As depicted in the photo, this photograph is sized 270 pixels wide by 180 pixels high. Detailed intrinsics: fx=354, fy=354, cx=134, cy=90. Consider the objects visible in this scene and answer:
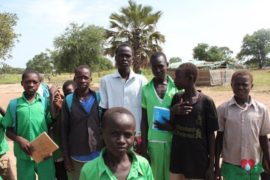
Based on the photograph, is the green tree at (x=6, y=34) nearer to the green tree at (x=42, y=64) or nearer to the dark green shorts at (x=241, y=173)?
the dark green shorts at (x=241, y=173)

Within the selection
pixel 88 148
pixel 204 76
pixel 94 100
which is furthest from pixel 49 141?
pixel 204 76

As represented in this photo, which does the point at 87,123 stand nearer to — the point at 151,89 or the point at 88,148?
the point at 88,148

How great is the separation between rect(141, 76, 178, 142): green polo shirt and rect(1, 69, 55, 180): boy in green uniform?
1.06 metres

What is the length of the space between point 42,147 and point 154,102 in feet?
3.67

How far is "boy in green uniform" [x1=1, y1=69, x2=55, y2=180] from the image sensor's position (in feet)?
11.4

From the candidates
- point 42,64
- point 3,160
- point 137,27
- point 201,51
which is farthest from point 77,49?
point 42,64

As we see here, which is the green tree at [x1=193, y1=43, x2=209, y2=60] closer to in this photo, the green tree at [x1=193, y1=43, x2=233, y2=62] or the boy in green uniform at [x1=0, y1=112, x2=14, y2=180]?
the green tree at [x1=193, y1=43, x2=233, y2=62]

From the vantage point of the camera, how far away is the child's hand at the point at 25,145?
3365 millimetres

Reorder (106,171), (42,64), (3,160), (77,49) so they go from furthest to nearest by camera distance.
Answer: (42,64), (77,49), (3,160), (106,171)

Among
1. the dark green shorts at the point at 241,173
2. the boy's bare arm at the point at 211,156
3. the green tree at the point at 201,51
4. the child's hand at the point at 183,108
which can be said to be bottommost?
the dark green shorts at the point at 241,173

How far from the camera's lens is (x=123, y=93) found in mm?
3445

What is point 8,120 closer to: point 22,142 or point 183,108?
point 22,142

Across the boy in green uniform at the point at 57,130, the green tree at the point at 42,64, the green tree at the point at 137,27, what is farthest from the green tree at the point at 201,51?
the boy in green uniform at the point at 57,130

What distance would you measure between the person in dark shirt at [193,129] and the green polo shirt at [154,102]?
200mm
